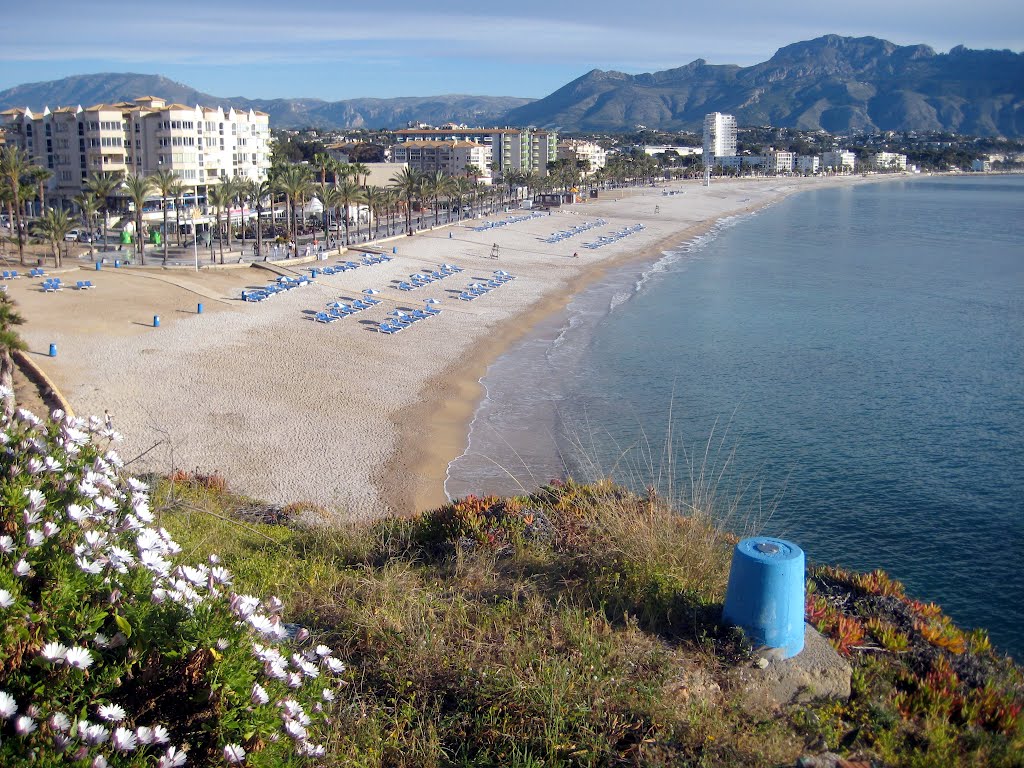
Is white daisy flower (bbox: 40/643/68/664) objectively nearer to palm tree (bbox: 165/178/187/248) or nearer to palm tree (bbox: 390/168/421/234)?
palm tree (bbox: 165/178/187/248)

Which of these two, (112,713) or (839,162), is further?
(839,162)

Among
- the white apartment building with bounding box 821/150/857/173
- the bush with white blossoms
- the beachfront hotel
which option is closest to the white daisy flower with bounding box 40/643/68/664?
the bush with white blossoms

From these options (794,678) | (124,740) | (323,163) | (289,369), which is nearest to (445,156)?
(323,163)

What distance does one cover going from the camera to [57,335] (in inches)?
1110

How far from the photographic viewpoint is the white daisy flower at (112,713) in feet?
10.0

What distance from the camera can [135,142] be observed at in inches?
2403

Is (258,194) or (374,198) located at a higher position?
(374,198)

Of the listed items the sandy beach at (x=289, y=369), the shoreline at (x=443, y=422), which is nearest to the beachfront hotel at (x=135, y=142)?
the sandy beach at (x=289, y=369)

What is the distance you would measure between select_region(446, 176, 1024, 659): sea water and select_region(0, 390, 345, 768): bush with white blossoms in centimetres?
500

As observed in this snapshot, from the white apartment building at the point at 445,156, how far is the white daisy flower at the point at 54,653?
332 feet

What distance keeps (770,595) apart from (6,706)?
4058 millimetres

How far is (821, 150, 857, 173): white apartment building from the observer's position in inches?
7515

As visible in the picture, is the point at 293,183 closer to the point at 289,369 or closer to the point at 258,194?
the point at 258,194

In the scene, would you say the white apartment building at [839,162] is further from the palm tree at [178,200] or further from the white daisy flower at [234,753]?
the white daisy flower at [234,753]
